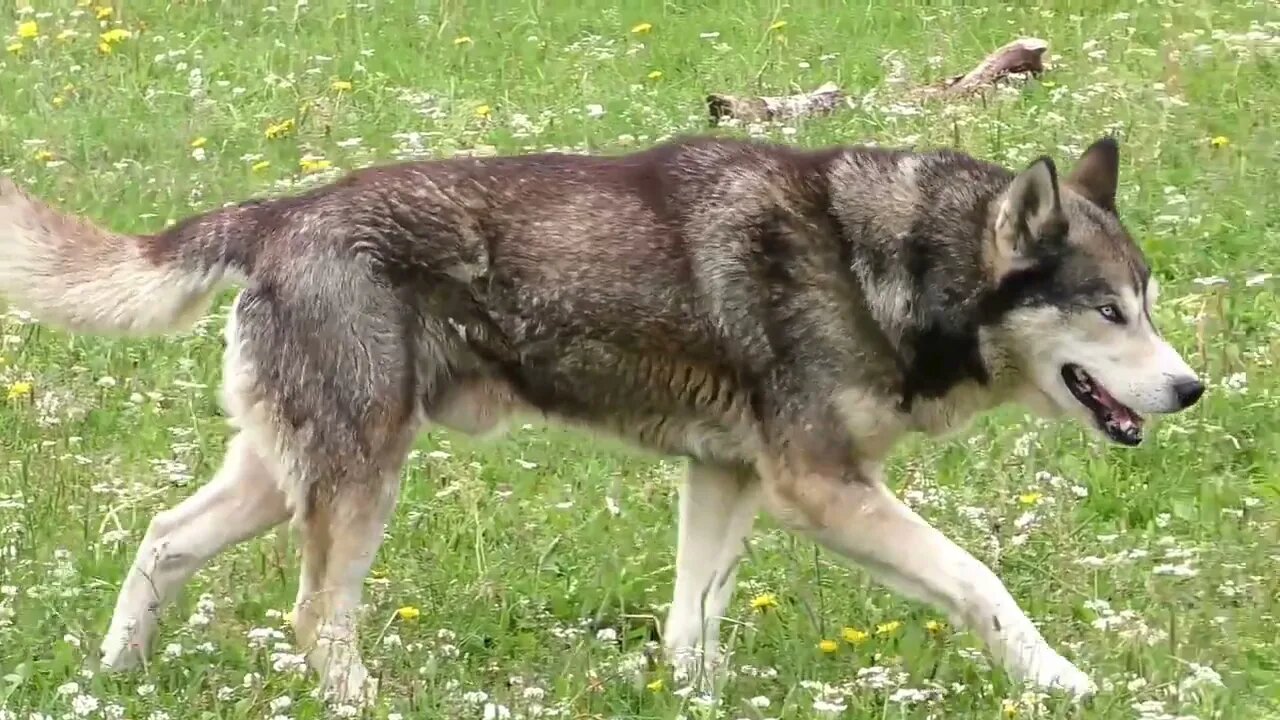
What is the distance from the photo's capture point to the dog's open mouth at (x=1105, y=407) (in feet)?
17.5

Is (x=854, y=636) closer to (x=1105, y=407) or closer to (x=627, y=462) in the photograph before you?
(x=1105, y=407)

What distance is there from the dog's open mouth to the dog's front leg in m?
0.60

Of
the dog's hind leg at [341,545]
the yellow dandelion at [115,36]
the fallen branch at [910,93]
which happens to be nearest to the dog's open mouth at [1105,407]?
the dog's hind leg at [341,545]

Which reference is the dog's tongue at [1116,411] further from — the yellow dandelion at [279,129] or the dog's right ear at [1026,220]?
the yellow dandelion at [279,129]

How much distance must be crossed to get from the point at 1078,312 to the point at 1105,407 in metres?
0.30

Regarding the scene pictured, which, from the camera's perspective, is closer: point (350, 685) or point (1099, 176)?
point (350, 685)

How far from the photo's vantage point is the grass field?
4945mm

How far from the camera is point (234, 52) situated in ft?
39.2

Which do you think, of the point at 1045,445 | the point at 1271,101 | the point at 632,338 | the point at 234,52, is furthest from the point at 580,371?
the point at 234,52

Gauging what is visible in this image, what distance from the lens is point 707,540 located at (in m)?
5.58

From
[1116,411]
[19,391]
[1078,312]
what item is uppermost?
[1078,312]

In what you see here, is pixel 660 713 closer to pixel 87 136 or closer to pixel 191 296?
pixel 191 296

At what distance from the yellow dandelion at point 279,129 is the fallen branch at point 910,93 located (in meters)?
2.26

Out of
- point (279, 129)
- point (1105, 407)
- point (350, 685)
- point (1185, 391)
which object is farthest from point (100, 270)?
point (279, 129)
